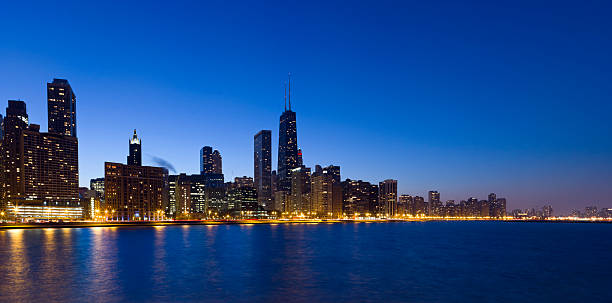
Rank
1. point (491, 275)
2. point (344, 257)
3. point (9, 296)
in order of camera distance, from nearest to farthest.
Result: 1. point (9, 296)
2. point (491, 275)
3. point (344, 257)

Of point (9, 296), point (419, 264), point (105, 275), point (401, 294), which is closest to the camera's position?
point (9, 296)

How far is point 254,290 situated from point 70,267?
32073mm

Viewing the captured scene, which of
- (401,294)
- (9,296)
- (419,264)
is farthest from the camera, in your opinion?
(419,264)

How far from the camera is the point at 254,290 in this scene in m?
43.5

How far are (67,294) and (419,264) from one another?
4993 centimetres

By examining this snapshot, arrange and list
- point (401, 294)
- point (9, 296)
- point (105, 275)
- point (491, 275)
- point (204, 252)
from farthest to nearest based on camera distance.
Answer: point (204, 252) → point (491, 275) → point (105, 275) → point (401, 294) → point (9, 296)

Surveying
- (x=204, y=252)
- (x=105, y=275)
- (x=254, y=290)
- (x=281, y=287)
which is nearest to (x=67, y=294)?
(x=105, y=275)

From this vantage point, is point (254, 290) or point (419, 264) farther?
point (419, 264)

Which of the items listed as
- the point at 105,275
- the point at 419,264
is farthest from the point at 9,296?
the point at 419,264

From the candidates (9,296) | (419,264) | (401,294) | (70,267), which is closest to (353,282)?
(401,294)

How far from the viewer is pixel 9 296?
3816cm

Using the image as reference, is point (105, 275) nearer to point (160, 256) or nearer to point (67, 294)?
point (67, 294)

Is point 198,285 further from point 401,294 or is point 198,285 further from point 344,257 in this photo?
point 344,257

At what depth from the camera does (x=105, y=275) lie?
171 ft
